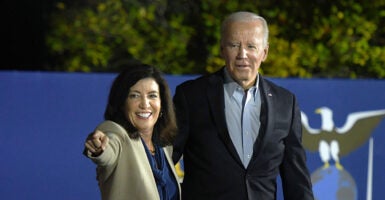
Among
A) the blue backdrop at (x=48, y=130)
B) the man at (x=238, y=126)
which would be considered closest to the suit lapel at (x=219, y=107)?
the man at (x=238, y=126)

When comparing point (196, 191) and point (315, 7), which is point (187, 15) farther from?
point (196, 191)

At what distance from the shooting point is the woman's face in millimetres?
3584

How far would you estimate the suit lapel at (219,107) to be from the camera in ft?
12.8

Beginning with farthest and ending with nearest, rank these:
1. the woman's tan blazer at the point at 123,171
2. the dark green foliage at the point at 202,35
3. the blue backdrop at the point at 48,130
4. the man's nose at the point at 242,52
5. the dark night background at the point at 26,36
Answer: the dark night background at the point at 26,36 < the dark green foliage at the point at 202,35 < the blue backdrop at the point at 48,130 < the man's nose at the point at 242,52 < the woman's tan blazer at the point at 123,171

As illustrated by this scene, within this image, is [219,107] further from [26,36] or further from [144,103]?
[26,36]

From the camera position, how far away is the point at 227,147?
389cm

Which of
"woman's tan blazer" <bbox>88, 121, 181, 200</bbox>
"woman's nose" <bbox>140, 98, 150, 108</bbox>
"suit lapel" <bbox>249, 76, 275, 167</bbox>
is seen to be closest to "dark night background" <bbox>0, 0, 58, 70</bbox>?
"suit lapel" <bbox>249, 76, 275, 167</bbox>

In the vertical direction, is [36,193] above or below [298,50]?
below

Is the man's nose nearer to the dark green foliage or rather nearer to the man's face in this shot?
the man's face

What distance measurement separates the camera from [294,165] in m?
4.06

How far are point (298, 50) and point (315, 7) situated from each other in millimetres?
593

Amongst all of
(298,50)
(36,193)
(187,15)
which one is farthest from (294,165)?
(187,15)

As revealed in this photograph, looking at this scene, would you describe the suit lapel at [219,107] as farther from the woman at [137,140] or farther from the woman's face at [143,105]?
the woman's face at [143,105]

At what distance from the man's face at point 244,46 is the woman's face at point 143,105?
0.43 metres
